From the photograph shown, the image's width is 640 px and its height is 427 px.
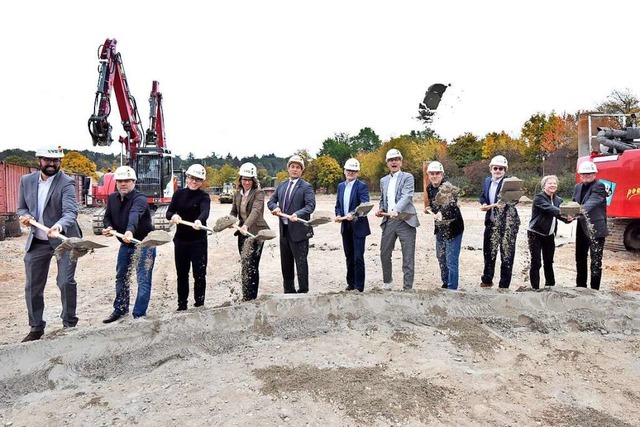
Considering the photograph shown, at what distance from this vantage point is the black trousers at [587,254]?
4.93 meters

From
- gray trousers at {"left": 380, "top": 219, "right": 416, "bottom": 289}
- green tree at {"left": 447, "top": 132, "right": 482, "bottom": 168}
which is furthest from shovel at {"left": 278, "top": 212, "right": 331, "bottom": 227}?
green tree at {"left": 447, "top": 132, "right": 482, "bottom": 168}

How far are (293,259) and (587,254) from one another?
127 inches

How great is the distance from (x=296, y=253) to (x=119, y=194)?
180 centimetres

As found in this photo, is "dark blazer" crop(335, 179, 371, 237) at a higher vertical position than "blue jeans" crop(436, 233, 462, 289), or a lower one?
higher

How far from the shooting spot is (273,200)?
5043 millimetres

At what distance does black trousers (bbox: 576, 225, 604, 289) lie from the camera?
493cm

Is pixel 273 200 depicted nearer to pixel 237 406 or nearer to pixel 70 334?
pixel 70 334

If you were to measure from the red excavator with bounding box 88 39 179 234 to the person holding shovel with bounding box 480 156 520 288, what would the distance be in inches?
328

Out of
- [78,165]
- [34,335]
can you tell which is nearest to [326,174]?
[78,165]

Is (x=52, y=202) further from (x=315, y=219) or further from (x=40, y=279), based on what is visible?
(x=315, y=219)

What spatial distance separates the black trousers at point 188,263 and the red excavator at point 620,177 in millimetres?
6150

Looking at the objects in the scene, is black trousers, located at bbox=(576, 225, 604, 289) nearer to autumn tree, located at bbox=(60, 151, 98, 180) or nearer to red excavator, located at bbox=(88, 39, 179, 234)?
red excavator, located at bbox=(88, 39, 179, 234)

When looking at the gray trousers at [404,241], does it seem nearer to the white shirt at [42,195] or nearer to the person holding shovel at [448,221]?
the person holding shovel at [448,221]

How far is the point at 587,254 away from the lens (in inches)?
199
